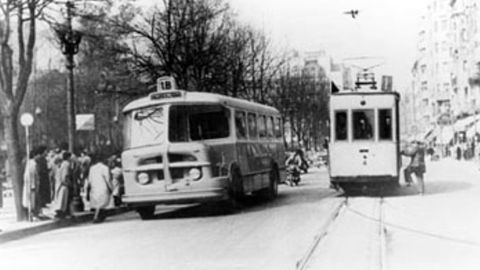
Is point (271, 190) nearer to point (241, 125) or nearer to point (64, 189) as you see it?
point (241, 125)

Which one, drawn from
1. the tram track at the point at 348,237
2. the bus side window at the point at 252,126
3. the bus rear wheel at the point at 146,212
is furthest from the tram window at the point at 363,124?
the bus rear wheel at the point at 146,212

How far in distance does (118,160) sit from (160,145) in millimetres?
3090

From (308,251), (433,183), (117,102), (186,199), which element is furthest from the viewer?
(433,183)

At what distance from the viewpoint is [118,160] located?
701 inches

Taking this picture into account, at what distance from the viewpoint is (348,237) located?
36.6ft

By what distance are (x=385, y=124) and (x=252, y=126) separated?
3.37 meters

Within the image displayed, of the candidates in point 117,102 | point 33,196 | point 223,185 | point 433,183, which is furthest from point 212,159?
point 433,183

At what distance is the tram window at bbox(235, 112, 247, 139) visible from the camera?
16.5 meters

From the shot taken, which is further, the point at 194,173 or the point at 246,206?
the point at 246,206

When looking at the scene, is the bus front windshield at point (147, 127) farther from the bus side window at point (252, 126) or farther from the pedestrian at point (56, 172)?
the bus side window at point (252, 126)

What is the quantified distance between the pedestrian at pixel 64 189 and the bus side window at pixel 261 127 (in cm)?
477

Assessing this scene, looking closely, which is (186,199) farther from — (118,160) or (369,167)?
(369,167)

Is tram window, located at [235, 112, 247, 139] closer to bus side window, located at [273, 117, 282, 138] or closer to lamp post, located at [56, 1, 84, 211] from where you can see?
lamp post, located at [56, 1, 84, 211]

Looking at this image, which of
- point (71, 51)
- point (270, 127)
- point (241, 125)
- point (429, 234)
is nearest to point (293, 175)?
point (270, 127)
